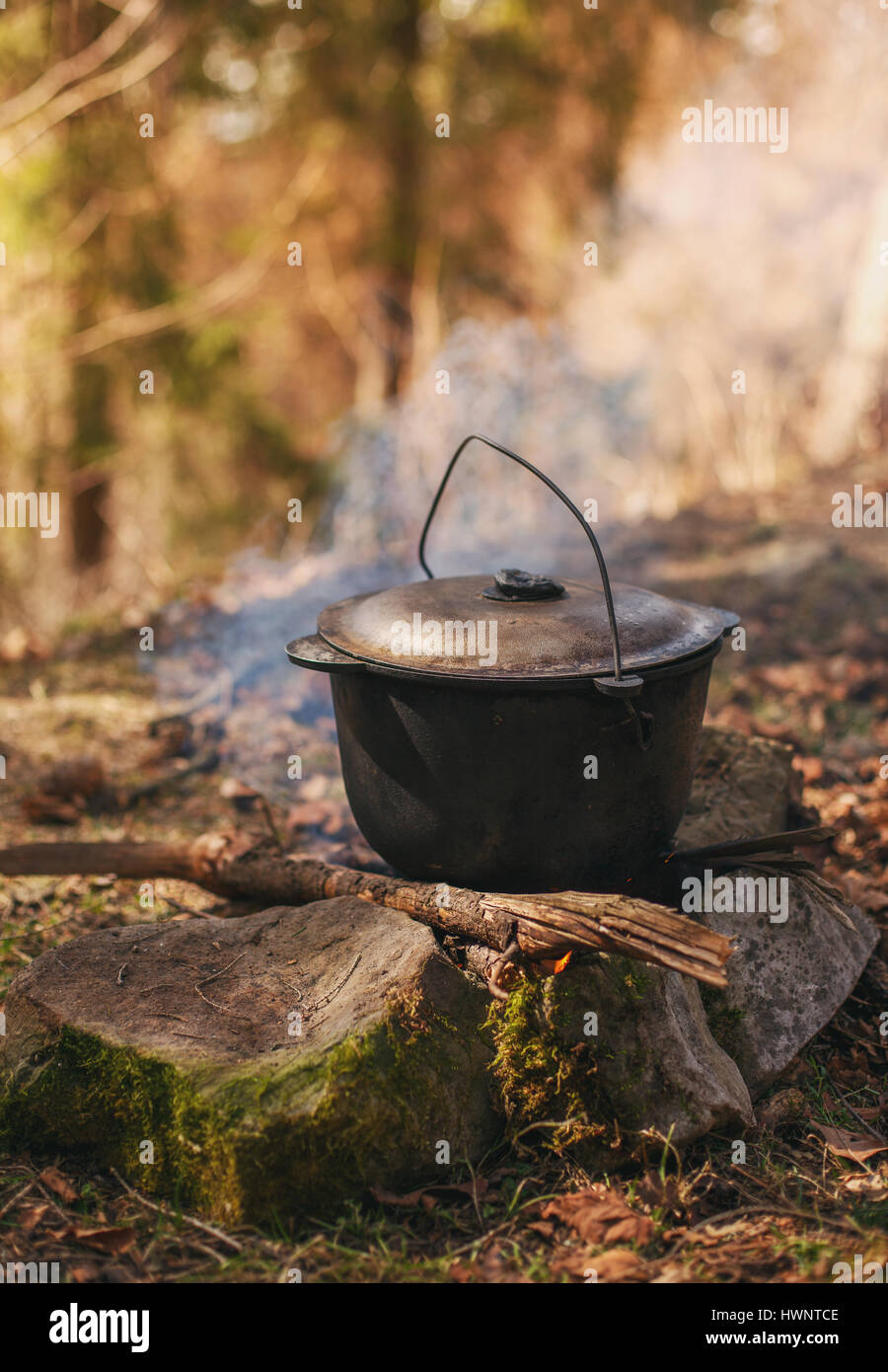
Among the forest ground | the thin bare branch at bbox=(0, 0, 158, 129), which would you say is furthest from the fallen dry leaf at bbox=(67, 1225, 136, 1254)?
the thin bare branch at bbox=(0, 0, 158, 129)

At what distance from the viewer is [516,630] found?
2496mm

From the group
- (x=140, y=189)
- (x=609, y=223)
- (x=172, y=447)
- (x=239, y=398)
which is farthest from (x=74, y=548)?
(x=609, y=223)

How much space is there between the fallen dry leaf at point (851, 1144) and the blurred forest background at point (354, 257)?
5311 millimetres

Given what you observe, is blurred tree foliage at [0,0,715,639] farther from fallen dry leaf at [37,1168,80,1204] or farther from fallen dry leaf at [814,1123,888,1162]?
fallen dry leaf at [814,1123,888,1162]

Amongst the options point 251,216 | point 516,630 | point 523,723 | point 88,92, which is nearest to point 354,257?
point 251,216

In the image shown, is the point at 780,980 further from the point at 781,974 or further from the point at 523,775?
the point at 523,775

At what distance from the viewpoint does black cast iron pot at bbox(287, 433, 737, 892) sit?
7.90 ft

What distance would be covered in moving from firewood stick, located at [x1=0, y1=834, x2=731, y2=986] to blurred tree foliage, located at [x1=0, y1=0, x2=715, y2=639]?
13.3 ft

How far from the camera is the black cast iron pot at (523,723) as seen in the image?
2408 mm

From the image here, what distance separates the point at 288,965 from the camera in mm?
2631

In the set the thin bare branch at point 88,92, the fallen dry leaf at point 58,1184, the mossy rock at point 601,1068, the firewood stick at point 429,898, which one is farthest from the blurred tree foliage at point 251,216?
the mossy rock at point 601,1068

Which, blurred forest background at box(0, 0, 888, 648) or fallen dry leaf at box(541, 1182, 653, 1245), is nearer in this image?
fallen dry leaf at box(541, 1182, 653, 1245)

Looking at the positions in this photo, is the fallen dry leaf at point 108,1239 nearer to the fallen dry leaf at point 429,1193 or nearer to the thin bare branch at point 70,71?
the fallen dry leaf at point 429,1193

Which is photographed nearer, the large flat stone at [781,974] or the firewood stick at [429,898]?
the firewood stick at [429,898]
